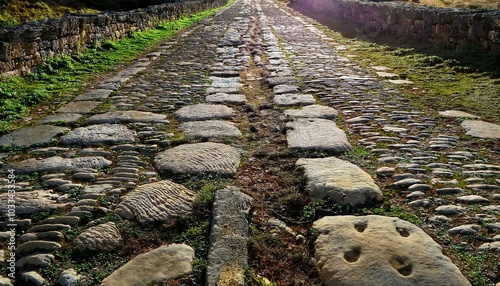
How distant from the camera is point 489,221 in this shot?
254 cm

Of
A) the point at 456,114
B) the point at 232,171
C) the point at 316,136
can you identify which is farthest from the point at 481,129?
the point at 232,171

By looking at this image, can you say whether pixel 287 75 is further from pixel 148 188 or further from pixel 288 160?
pixel 148 188

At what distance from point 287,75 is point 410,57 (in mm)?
2672

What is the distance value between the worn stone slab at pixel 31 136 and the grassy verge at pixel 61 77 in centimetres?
18

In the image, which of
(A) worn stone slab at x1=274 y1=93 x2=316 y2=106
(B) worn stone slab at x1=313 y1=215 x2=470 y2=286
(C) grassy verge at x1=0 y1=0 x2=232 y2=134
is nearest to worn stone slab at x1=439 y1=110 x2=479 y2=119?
(A) worn stone slab at x1=274 y1=93 x2=316 y2=106

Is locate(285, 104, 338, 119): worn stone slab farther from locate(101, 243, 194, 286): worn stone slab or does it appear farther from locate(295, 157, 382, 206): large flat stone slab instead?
locate(101, 243, 194, 286): worn stone slab

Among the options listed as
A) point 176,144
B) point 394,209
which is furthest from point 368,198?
point 176,144

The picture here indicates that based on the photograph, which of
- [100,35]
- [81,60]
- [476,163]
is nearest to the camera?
A: [476,163]

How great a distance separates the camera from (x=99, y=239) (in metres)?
2.41

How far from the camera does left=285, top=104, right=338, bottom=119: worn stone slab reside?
184 inches

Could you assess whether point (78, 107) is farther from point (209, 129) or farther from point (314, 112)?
point (314, 112)

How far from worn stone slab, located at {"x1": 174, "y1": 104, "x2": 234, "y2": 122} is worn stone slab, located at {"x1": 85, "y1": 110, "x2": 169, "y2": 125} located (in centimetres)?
19

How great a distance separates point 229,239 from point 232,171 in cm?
93

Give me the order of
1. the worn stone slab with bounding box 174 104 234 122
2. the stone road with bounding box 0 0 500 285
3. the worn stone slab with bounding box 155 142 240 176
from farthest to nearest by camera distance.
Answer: the worn stone slab with bounding box 174 104 234 122 < the worn stone slab with bounding box 155 142 240 176 < the stone road with bounding box 0 0 500 285
